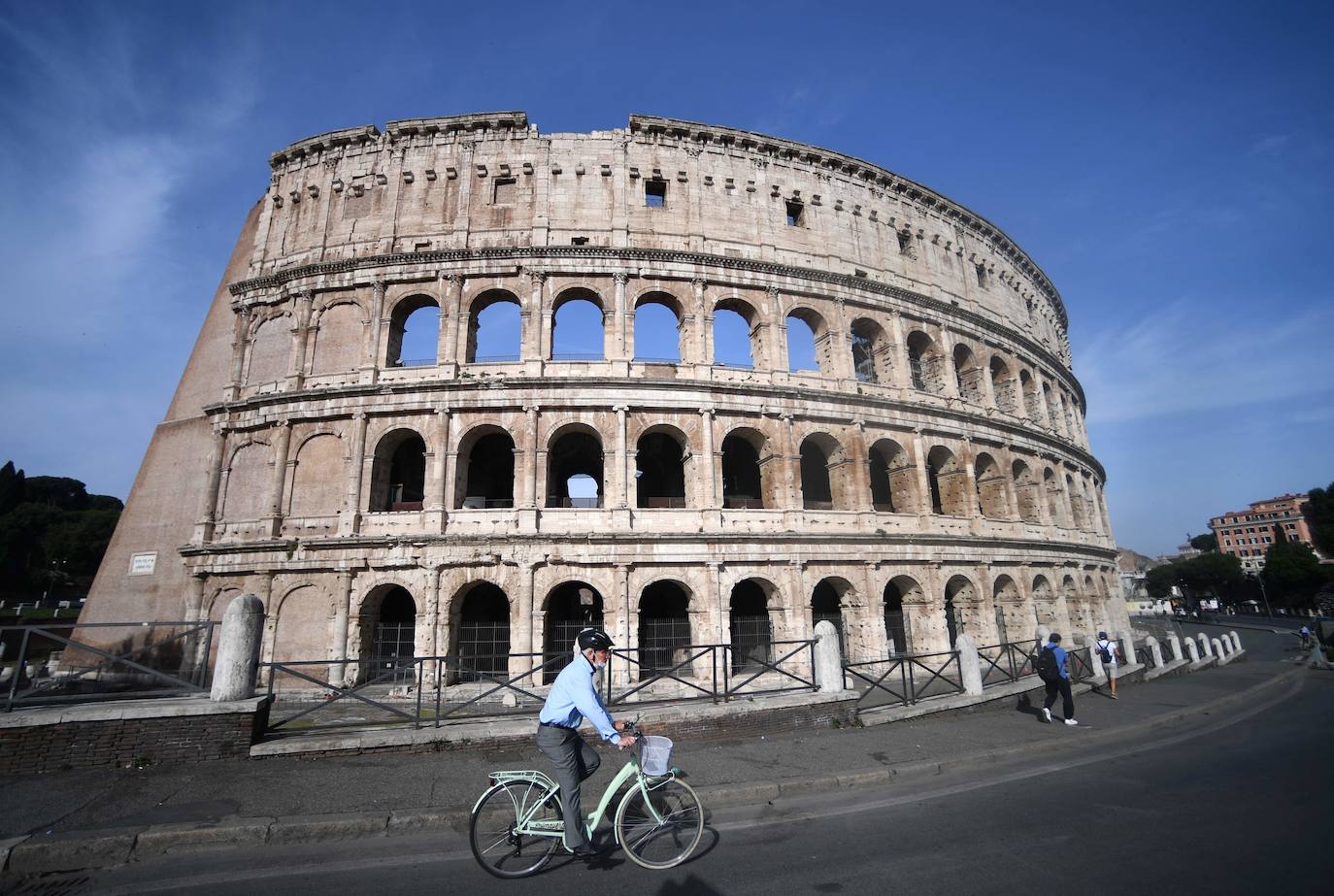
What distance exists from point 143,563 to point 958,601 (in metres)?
27.2

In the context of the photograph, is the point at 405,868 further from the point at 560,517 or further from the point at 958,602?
the point at 958,602

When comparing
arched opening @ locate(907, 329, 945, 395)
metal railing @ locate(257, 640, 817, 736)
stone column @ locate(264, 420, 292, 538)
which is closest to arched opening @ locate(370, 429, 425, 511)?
stone column @ locate(264, 420, 292, 538)

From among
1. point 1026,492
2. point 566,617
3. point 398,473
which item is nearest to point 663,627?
point 566,617

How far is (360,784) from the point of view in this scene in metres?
6.78

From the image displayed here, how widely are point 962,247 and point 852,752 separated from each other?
2386cm

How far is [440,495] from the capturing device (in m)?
16.5

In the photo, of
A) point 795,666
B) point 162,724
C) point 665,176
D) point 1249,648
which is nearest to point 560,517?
point 795,666

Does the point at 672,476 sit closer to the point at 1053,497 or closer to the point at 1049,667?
the point at 1049,667

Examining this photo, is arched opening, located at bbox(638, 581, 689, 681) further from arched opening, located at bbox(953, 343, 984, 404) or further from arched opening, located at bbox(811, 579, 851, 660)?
arched opening, located at bbox(953, 343, 984, 404)

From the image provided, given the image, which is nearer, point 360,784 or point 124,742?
point 360,784

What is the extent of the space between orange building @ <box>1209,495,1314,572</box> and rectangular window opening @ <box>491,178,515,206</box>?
125265 millimetres

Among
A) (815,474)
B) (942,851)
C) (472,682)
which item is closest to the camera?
(942,851)

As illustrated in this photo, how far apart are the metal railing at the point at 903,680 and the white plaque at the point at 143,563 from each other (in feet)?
69.4

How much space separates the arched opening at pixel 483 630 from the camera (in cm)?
1645
